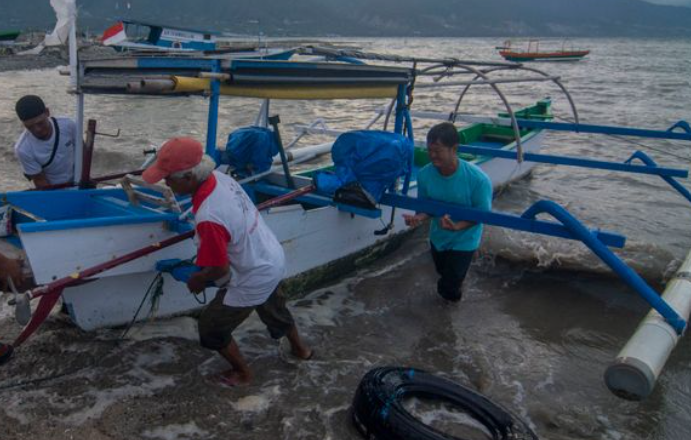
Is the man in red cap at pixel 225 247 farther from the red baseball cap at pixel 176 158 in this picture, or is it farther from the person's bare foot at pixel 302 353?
the person's bare foot at pixel 302 353

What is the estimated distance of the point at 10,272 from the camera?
11.9 feet

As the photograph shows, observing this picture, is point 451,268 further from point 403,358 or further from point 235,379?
point 235,379

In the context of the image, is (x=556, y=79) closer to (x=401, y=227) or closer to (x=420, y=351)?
(x=401, y=227)

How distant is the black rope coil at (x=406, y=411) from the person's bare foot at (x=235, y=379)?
0.88 m

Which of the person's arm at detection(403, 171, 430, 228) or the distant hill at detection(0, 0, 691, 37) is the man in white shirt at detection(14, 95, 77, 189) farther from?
the distant hill at detection(0, 0, 691, 37)

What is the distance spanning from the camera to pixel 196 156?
10.2 feet

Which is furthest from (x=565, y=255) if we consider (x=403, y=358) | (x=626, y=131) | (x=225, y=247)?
(x=225, y=247)

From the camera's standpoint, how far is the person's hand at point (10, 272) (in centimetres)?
361

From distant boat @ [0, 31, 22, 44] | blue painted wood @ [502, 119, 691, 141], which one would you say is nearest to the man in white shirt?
blue painted wood @ [502, 119, 691, 141]

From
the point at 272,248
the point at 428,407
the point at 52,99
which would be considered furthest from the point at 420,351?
the point at 52,99

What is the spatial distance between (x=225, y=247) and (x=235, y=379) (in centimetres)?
146

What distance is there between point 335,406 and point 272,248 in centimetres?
140

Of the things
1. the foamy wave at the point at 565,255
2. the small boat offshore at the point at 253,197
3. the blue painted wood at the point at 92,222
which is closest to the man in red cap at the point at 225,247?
the small boat offshore at the point at 253,197

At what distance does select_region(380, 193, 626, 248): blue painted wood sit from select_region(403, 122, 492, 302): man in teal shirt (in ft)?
0.30
